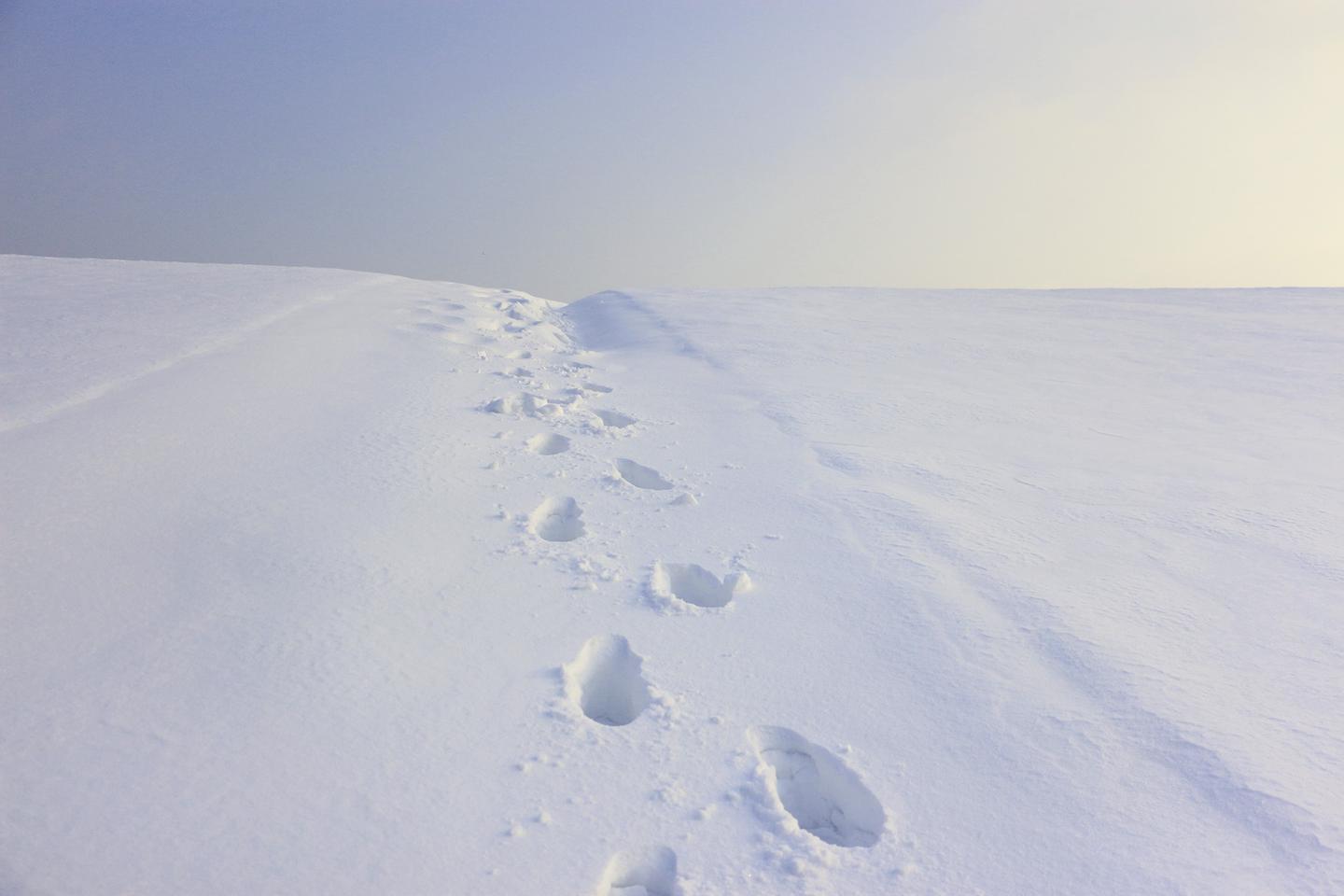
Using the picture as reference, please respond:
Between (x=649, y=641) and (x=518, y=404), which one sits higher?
(x=518, y=404)

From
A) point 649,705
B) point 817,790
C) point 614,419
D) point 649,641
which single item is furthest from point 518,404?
point 817,790

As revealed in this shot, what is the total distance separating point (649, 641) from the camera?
2.15 metres

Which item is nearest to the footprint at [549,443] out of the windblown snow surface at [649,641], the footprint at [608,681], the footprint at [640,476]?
the windblown snow surface at [649,641]

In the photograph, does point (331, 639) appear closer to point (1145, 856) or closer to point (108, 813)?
point (108, 813)

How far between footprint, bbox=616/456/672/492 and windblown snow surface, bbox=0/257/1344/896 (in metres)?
0.03

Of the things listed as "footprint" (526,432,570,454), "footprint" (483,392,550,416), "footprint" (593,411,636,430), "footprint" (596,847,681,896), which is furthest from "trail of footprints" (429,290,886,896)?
"footprint" (483,392,550,416)

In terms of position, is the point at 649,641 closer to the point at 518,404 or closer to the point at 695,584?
the point at 695,584

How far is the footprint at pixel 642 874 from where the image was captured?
1.46 metres

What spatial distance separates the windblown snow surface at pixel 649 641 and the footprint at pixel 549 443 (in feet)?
0.11

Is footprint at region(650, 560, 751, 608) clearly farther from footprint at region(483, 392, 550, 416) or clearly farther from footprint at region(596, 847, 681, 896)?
footprint at region(483, 392, 550, 416)

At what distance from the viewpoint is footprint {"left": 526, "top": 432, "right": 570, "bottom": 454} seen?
3.65 meters

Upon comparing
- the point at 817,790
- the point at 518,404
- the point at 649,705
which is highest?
the point at 518,404

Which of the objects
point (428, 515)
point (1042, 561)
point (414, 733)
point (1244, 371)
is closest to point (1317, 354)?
point (1244, 371)

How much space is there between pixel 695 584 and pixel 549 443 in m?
1.43
